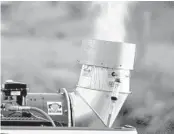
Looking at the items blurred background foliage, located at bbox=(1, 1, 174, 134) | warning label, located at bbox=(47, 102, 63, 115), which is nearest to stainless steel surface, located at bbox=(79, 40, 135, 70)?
warning label, located at bbox=(47, 102, 63, 115)

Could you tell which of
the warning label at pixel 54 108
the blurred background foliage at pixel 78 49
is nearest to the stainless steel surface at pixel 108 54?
the warning label at pixel 54 108

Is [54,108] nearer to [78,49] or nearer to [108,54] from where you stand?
[108,54]

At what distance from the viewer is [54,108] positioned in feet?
7.29

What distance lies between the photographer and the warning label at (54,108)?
2.20m

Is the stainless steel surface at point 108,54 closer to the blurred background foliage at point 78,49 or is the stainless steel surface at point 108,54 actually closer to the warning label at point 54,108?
the warning label at point 54,108

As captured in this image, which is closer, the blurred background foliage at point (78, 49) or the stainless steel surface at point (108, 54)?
the stainless steel surface at point (108, 54)

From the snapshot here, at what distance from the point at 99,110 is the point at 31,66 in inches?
33.6

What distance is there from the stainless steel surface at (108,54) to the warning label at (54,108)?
0.32 meters

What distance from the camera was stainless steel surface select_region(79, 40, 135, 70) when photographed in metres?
2.23

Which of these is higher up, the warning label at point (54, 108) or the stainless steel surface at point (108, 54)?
the stainless steel surface at point (108, 54)

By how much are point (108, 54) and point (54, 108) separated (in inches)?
18.5

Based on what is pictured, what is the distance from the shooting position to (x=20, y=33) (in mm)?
2846

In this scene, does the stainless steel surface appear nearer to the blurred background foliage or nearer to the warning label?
the warning label

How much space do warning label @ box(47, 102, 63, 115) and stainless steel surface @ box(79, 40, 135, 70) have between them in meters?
0.32
